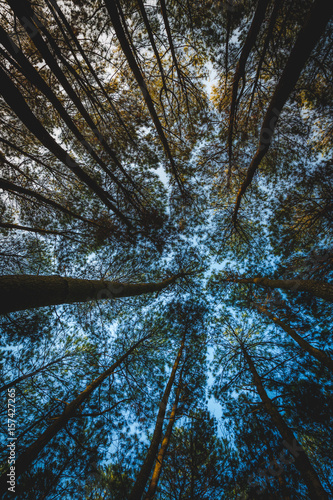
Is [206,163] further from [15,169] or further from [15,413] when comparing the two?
[15,413]

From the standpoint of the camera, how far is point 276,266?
6176mm

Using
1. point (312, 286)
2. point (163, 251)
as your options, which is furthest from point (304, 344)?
point (163, 251)

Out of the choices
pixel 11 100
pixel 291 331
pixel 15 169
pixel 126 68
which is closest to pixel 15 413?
pixel 15 169

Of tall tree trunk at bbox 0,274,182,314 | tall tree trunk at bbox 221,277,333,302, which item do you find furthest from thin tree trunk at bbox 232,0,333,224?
tall tree trunk at bbox 0,274,182,314

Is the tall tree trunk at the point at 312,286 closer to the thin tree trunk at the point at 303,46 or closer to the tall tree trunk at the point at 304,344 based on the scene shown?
the tall tree trunk at the point at 304,344

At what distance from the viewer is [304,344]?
4.20m

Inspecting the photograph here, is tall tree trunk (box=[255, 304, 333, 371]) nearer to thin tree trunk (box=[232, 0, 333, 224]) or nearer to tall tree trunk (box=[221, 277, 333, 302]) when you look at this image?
tall tree trunk (box=[221, 277, 333, 302])

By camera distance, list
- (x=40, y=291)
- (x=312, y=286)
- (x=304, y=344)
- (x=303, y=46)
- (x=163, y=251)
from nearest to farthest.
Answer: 1. (x=40, y=291)
2. (x=303, y=46)
3. (x=312, y=286)
4. (x=304, y=344)
5. (x=163, y=251)

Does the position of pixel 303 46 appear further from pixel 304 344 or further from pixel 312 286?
pixel 304 344

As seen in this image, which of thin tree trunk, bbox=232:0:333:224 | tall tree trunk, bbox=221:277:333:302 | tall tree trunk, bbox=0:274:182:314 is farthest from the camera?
tall tree trunk, bbox=221:277:333:302

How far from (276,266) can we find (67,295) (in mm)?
6915

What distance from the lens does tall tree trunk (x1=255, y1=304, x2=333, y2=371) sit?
3.62m

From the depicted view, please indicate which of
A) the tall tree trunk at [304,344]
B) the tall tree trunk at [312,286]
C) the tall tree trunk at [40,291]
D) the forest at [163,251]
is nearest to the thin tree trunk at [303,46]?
the forest at [163,251]

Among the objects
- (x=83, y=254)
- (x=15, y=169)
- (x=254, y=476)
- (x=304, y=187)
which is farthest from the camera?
(x=83, y=254)
